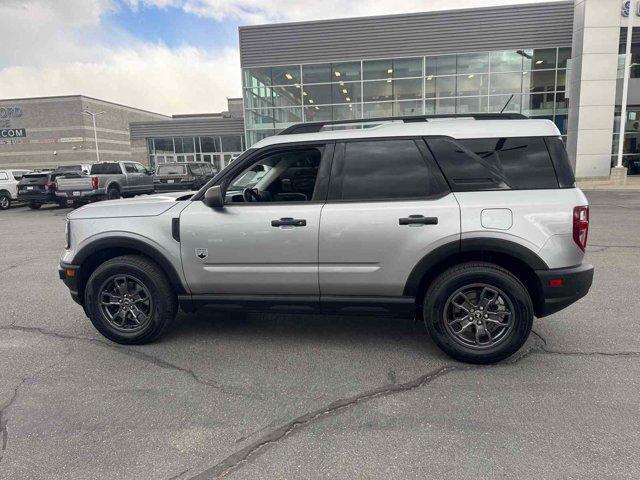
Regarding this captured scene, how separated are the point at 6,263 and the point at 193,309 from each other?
19.3ft

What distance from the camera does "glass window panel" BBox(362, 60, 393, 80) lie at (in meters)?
25.8

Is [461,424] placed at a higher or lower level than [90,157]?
lower

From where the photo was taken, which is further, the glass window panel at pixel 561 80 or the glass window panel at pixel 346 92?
the glass window panel at pixel 346 92

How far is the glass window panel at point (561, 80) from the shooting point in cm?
2436

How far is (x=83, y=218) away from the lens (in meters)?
4.21

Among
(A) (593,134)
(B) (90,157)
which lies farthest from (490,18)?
(B) (90,157)

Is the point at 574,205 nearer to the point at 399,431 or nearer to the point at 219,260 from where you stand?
the point at 399,431

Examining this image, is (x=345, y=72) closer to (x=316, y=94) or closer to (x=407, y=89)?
(x=316, y=94)

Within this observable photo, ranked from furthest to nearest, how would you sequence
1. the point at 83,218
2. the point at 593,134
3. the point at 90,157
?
the point at 90,157 < the point at 593,134 < the point at 83,218

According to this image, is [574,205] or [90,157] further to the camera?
[90,157]

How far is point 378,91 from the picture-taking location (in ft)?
86.5

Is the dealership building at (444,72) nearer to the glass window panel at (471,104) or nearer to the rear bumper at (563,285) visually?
the glass window panel at (471,104)

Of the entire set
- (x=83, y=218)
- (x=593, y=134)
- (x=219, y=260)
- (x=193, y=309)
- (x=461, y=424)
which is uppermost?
(x=593, y=134)

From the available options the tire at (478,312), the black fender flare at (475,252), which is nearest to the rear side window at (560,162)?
the black fender flare at (475,252)
